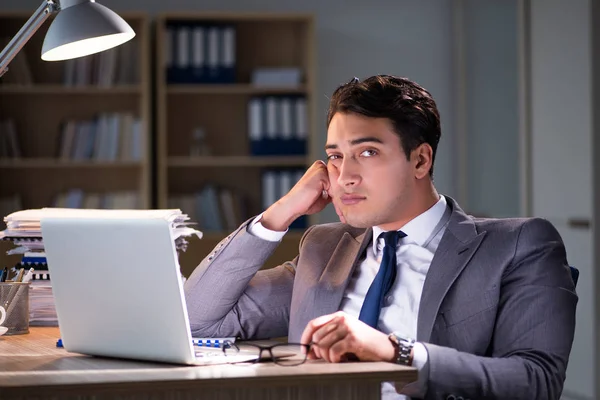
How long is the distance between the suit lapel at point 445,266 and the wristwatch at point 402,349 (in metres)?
0.25

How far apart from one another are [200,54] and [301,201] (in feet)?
10.5

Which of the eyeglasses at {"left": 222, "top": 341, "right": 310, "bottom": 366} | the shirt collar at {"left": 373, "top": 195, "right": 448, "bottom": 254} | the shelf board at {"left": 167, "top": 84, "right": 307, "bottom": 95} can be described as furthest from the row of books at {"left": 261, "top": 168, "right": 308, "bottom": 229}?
the eyeglasses at {"left": 222, "top": 341, "right": 310, "bottom": 366}

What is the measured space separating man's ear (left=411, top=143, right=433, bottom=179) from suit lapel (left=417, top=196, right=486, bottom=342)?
13 cm

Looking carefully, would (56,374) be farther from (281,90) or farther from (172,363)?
(281,90)

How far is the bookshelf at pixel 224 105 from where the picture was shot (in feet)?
16.4

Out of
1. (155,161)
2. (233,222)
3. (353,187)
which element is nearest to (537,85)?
(233,222)

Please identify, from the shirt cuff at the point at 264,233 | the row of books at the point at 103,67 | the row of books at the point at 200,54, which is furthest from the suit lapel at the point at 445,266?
the row of books at the point at 103,67

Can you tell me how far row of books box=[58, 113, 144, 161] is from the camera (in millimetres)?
4965

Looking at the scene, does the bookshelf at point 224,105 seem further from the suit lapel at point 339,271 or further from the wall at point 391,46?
the suit lapel at point 339,271

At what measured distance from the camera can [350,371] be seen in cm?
125

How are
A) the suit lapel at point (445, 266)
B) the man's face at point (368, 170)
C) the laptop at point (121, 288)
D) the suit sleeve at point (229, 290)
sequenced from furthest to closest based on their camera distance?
the suit sleeve at point (229, 290) < the man's face at point (368, 170) < the suit lapel at point (445, 266) < the laptop at point (121, 288)

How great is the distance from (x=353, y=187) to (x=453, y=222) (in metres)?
0.21

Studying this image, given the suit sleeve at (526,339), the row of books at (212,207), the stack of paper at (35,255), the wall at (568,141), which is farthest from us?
the row of books at (212,207)

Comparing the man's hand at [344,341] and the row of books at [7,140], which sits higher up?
the row of books at [7,140]
